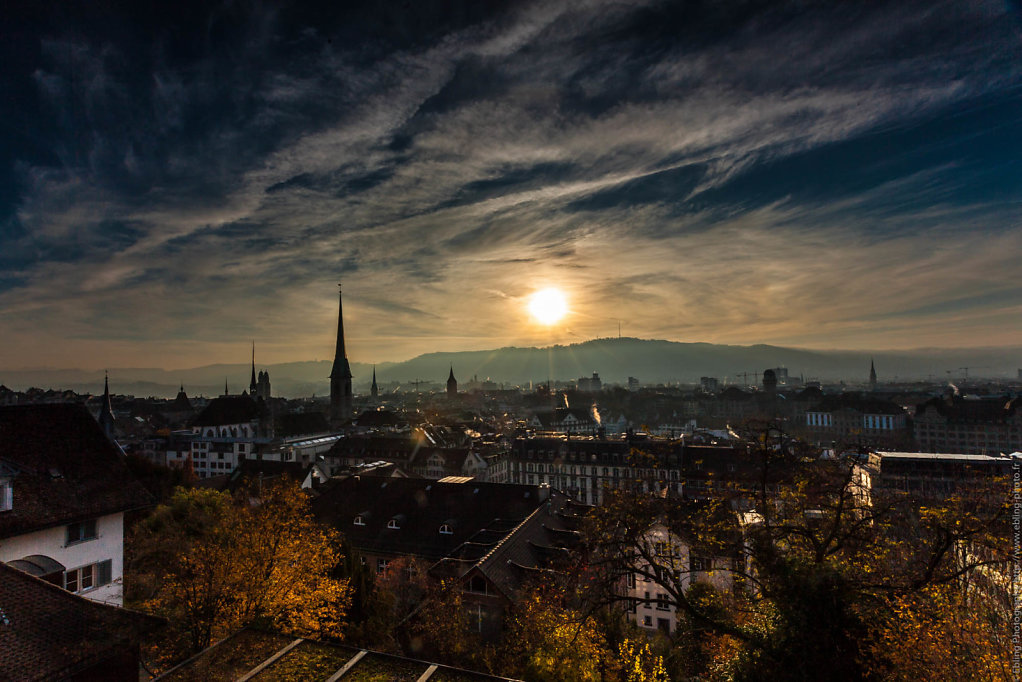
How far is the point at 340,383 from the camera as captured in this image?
153 m

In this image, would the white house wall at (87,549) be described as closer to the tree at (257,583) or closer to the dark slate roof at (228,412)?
the tree at (257,583)

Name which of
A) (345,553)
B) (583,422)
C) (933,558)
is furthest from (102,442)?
(583,422)

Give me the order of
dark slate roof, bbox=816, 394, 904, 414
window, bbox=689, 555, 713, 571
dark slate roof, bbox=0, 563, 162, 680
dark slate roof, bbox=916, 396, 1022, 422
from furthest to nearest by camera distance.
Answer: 1. dark slate roof, bbox=816, 394, 904, 414
2. dark slate roof, bbox=916, 396, 1022, 422
3. window, bbox=689, 555, 713, 571
4. dark slate roof, bbox=0, 563, 162, 680

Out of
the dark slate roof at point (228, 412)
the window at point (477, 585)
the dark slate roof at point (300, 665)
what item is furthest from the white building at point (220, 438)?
the dark slate roof at point (300, 665)

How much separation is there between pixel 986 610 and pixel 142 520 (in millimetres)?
44415

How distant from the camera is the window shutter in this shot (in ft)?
75.9

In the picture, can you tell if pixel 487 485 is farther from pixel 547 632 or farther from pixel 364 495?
pixel 547 632

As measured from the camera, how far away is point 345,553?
28.9m

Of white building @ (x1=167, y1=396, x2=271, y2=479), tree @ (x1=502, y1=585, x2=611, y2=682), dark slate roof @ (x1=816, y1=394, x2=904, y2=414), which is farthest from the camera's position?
dark slate roof @ (x1=816, y1=394, x2=904, y2=414)

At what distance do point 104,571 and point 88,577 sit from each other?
68 centimetres

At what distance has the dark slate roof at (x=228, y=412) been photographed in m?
118

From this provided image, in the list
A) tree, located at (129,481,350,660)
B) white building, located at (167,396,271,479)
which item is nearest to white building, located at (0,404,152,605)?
tree, located at (129,481,350,660)

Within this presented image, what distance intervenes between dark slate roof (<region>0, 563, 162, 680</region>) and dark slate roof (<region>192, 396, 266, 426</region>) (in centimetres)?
11619

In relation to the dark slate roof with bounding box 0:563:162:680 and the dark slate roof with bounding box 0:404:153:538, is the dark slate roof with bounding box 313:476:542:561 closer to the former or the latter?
the dark slate roof with bounding box 0:404:153:538
